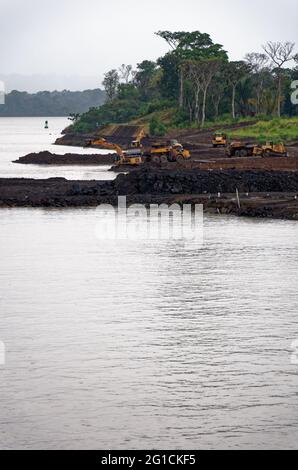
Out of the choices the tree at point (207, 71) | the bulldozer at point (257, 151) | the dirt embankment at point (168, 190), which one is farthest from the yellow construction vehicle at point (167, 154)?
the tree at point (207, 71)

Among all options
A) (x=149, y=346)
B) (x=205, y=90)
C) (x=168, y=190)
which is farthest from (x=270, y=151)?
(x=149, y=346)

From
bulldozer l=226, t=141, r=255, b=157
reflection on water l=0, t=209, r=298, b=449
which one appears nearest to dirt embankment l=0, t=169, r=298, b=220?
reflection on water l=0, t=209, r=298, b=449

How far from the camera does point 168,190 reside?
58.7 m

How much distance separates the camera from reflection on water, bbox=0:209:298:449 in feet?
62.5

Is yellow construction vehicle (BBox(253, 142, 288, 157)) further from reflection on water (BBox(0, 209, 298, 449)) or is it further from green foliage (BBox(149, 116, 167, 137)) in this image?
green foliage (BBox(149, 116, 167, 137))

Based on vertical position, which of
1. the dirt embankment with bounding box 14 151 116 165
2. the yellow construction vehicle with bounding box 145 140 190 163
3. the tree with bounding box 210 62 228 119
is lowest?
the dirt embankment with bounding box 14 151 116 165

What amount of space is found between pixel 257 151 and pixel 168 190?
2436 cm

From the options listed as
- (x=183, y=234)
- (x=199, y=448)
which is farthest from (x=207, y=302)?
(x=183, y=234)

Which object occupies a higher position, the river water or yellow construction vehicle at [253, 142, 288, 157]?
yellow construction vehicle at [253, 142, 288, 157]

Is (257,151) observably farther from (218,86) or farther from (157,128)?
(157,128)

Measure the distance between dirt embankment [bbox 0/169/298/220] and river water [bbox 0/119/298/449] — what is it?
14.5m

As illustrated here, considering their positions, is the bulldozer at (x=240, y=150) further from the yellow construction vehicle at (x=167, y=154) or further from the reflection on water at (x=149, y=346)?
the reflection on water at (x=149, y=346)

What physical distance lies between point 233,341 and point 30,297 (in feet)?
25.0

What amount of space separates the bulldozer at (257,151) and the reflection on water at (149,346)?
131ft
